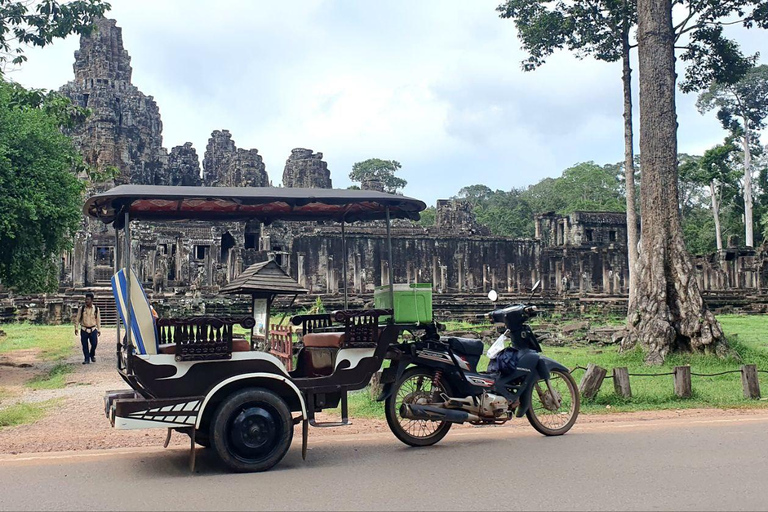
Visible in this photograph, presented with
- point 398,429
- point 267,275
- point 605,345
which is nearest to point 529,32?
point 605,345

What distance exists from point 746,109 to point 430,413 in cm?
5102

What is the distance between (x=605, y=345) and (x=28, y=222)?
13.4m

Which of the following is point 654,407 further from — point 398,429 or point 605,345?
point 605,345

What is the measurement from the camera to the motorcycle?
23.2ft

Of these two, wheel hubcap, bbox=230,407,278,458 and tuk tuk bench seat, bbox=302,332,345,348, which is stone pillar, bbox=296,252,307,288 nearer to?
tuk tuk bench seat, bbox=302,332,345,348

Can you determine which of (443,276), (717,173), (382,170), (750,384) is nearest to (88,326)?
(750,384)

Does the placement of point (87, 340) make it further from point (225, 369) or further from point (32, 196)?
point (225, 369)

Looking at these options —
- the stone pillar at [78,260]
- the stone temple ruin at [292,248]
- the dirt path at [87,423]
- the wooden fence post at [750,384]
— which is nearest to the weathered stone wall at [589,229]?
the stone temple ruin at [292,248]

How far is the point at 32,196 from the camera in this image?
45.4 feet

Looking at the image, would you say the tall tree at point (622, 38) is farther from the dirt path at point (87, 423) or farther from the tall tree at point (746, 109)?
the tall tree at point (746, 109)

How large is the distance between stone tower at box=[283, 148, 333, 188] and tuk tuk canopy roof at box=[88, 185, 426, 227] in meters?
37.0

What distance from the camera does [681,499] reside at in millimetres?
5328

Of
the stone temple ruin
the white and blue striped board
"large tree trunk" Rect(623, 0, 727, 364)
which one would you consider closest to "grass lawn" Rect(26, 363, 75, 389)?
the white and blue striped board

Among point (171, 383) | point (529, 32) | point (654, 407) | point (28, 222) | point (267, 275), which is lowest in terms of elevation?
point (654, 407)
